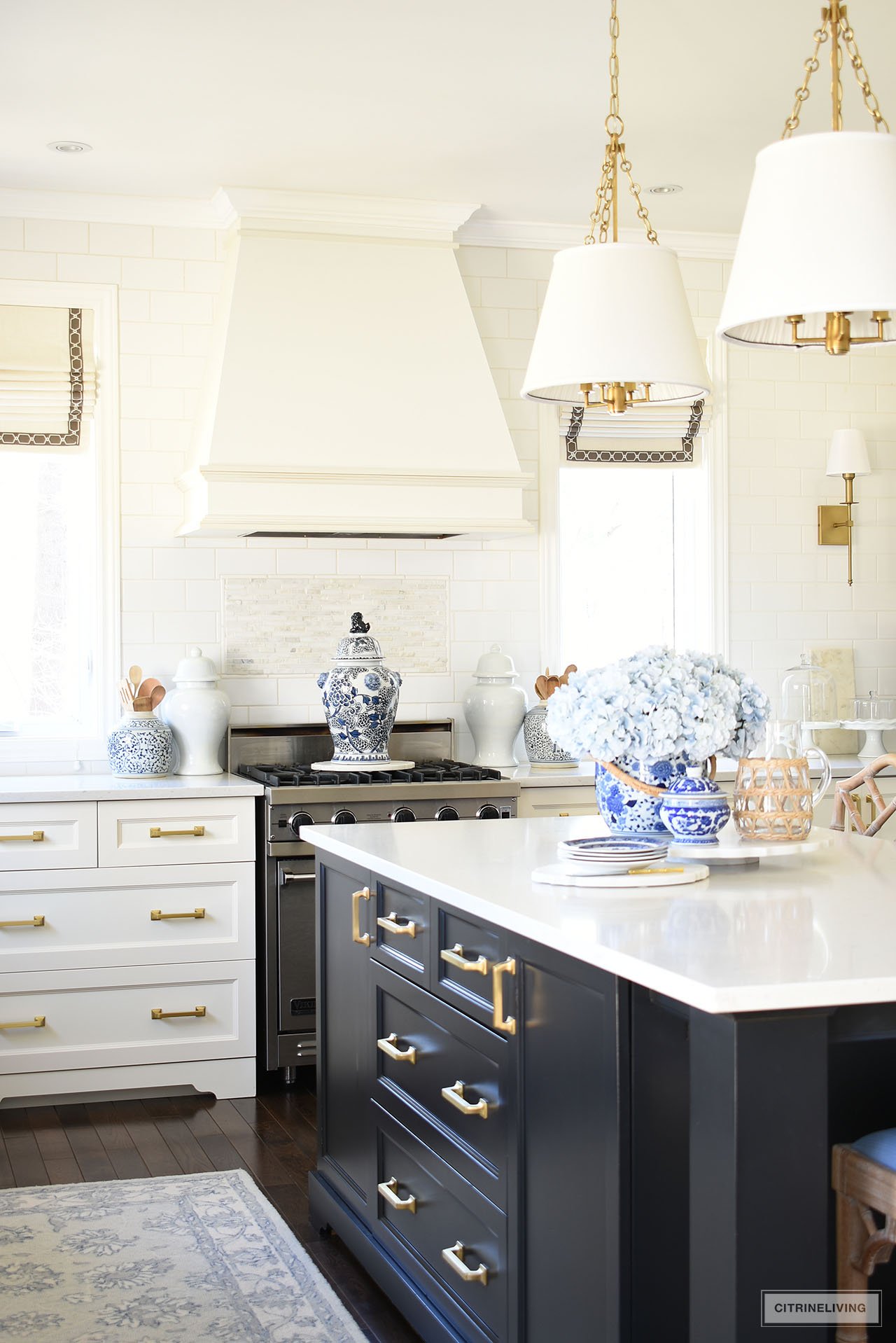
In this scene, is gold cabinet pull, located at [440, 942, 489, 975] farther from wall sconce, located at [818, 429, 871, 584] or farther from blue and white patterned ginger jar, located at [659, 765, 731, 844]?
wall sconce, located at [818, 429, 871, 584]

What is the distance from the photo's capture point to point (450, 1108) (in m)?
2.54

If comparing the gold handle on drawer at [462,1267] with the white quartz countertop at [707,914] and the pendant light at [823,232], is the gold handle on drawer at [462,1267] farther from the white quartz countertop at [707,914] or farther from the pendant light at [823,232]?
the pendant light at [823,232]

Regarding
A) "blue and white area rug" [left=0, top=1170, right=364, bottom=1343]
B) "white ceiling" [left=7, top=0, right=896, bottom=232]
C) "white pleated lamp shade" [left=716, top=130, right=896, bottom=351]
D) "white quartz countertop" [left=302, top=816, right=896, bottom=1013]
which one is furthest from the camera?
"white ceiling" [left=7, top=0, right=896, bottom=232]

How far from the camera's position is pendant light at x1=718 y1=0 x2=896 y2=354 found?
1939mm

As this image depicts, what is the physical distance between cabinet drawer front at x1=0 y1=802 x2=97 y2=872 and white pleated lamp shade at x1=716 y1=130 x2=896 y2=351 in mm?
2969

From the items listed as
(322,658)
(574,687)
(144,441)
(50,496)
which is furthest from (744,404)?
(574,687)

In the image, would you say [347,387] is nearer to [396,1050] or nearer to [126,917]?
[126,917]

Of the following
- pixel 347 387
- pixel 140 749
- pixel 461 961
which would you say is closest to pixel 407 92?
pixel 347 387

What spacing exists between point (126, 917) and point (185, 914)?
0.18 meters

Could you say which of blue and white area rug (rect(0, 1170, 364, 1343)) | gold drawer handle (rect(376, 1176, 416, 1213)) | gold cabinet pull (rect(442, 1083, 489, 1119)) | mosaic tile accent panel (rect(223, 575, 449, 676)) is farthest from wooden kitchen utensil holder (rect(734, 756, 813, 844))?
mosaic tile accent panel (rect(223, 575, 449, 676))

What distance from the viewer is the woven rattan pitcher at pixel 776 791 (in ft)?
8.57

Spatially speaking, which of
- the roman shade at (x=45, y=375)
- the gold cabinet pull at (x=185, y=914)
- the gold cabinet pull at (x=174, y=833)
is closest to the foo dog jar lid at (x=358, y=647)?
the gold cabinet pull at (x=174, y=833)

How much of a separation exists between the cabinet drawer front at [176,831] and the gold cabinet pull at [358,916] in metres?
1.54

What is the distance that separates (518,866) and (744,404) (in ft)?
11.8
